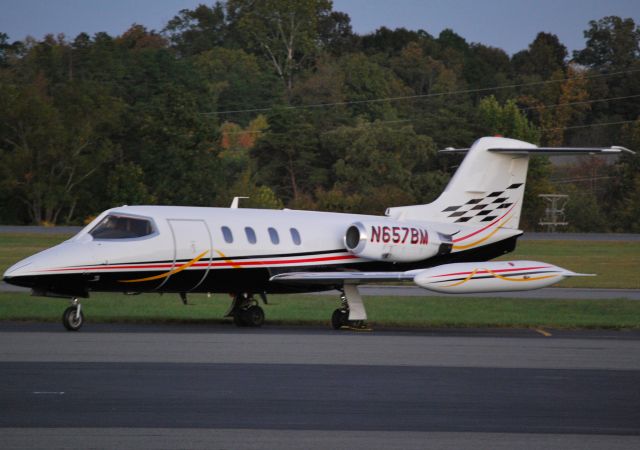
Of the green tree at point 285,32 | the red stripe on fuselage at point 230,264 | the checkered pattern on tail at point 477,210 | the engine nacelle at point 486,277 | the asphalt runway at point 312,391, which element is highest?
the green tree at point 285,32

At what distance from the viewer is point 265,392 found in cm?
1383

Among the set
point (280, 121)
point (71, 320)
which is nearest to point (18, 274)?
point (71, 320)

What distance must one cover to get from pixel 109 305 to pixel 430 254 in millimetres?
7638

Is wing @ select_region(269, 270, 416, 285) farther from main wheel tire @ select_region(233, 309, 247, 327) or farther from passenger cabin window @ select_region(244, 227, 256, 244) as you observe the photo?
main wheel tire @ select_region(233, 309, 247, 327)

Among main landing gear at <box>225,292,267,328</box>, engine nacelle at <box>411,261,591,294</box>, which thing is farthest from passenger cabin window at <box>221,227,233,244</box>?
engine nacelle at <box>411,261,591,294</box>

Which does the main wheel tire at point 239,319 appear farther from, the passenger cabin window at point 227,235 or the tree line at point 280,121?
the tree line at point 280,121

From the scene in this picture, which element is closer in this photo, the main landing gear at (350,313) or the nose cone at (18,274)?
the nose cone at (18,274)

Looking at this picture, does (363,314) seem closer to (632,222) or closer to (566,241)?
(566,241)

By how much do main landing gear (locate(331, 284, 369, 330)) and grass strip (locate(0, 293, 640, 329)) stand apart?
151 cm

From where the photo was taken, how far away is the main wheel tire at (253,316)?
75.4 feet

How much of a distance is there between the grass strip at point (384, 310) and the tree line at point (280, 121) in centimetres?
3553

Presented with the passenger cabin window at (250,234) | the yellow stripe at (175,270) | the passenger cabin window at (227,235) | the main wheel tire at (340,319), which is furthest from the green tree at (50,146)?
the main wheel tire at (340,319)

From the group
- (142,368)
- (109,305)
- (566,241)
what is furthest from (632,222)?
(142,368)

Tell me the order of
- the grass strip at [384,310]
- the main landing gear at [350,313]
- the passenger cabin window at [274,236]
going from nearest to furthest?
the main landing gear at [350,313] → the passenger cabin window at [274,236] → the grass strip at [384,310]
